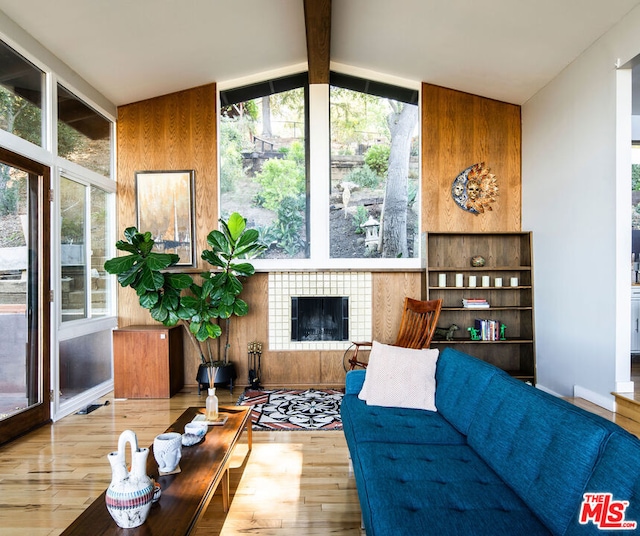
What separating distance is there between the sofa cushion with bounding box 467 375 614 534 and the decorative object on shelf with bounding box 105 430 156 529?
1.38m

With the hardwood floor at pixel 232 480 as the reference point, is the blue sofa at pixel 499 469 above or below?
above

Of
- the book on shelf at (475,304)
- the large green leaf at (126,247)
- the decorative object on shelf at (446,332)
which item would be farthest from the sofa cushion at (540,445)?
the large green leaf at (126,247)

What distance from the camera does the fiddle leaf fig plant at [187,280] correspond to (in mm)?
4066

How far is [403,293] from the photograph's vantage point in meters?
4.95

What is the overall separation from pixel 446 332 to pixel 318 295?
1512 millimetres

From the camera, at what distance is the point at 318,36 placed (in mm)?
3648

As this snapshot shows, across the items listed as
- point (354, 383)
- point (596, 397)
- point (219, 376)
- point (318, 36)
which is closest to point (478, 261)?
point (596, 397)

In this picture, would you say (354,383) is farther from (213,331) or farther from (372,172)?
(372,172)

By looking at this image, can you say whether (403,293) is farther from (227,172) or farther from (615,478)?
(615,478)

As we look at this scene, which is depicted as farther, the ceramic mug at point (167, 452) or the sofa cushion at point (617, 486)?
the ceramic mug at point (167, 452)

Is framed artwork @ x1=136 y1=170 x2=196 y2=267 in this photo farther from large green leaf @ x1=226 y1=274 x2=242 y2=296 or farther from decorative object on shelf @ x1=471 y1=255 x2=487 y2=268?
decorative object on shelf @ x1=471 y1=255 x2=487 y2=268

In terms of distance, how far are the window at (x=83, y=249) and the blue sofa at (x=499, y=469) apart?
3.32m

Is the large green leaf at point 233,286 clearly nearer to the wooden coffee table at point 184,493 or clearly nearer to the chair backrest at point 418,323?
the chair backrest at point 418,323

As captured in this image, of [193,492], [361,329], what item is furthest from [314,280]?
[193,492]
